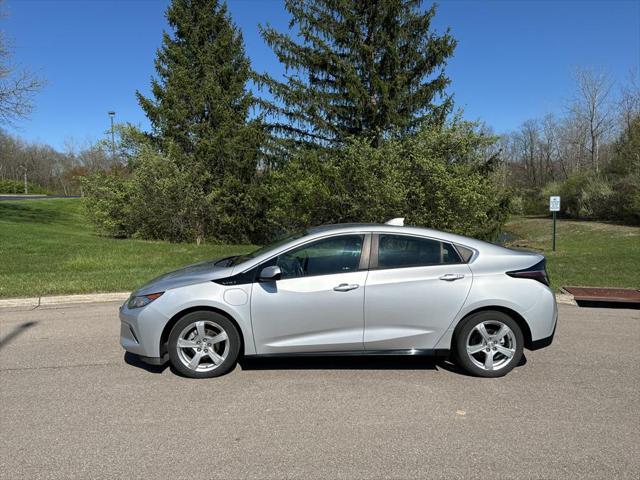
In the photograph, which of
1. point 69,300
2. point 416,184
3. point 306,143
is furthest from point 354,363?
point 306,143

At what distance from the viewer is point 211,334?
4680 mm

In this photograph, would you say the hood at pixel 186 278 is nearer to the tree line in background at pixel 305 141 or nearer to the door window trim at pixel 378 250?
the door window trim at pixel 378 250

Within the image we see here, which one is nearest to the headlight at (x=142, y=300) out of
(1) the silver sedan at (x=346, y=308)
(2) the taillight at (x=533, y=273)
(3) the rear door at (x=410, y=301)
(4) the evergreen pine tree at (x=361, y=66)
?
(1) the silver sedan at (x=346, y=308)

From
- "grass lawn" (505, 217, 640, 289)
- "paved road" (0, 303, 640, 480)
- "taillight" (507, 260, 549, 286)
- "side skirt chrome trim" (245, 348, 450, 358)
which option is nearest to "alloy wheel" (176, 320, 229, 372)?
"paved road" (0, 303, 640, 480)

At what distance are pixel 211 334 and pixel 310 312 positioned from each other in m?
0.98

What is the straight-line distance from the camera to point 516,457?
10.6 ft

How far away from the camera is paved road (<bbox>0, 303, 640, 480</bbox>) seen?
3135mm

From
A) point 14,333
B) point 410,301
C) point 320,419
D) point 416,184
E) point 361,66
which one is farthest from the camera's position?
point 361,66

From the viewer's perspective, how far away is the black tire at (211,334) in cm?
462

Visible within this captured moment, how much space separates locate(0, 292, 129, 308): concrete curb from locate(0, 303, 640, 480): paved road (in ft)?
9.99

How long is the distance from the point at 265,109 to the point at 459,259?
17.2 metres

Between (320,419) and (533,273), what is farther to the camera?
(533,273)

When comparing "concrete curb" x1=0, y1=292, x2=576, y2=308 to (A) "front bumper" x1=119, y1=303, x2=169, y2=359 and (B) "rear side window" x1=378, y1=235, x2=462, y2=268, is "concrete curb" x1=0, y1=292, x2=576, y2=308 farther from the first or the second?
(B) "rear side window" x1=378, y1=235, x2=462, y2=268

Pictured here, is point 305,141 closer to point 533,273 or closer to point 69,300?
point 69,300
